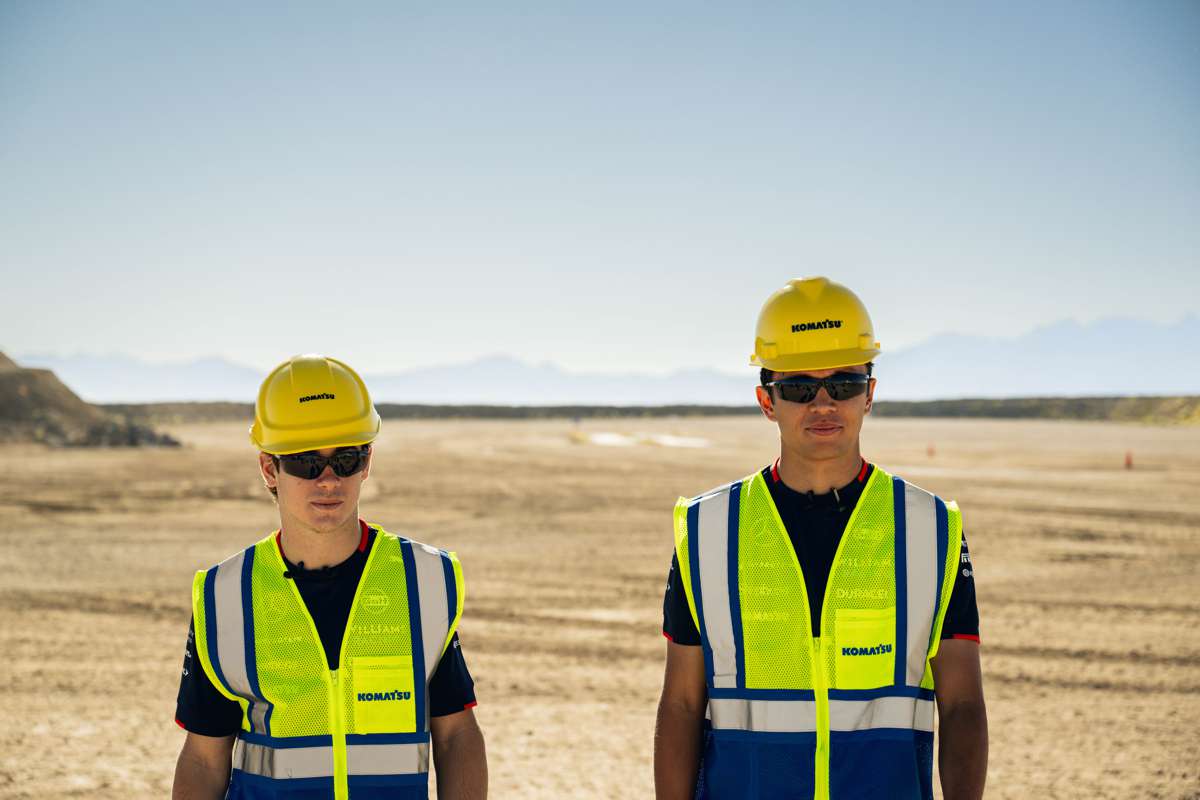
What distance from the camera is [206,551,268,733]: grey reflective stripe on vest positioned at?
225 cm

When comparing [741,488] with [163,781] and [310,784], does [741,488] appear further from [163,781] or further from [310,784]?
[163,781]

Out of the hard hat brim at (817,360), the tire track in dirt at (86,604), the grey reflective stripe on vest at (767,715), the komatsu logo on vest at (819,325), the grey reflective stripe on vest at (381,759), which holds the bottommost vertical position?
the tire track in dirt at (86,604)

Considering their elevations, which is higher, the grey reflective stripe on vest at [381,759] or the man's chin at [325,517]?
the man's chin at [325,517]

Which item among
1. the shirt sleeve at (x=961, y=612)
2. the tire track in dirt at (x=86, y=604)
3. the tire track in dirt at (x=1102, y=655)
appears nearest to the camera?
the shirt sleeve at (x=961, y=612)

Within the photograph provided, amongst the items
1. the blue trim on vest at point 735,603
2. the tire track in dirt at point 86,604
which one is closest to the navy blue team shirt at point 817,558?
the blue trim on vest at point 735,603

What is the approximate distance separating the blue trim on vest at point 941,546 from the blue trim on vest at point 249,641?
65.0 inches

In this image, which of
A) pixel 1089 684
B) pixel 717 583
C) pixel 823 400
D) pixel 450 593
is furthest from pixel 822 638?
pixel 1089 684

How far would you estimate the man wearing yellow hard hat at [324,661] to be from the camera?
225 cm

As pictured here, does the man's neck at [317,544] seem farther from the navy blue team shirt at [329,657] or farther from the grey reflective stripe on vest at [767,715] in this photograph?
the grey reflective stripe on vest at [767,715]

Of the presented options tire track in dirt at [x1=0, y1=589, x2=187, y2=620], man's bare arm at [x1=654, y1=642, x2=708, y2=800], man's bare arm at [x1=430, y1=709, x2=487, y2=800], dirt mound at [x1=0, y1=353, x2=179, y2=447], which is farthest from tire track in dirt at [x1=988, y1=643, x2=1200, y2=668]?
dirt mound at [x1=0, y1=353, x2=179, y2=447]

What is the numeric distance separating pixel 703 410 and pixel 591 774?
10571 cm

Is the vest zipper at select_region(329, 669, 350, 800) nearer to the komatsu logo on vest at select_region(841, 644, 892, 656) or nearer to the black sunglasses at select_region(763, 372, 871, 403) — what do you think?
the komatsu logo on vest at select_region(841, 644, 892, 656)

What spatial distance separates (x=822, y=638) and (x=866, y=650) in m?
0.11

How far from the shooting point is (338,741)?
224cm
